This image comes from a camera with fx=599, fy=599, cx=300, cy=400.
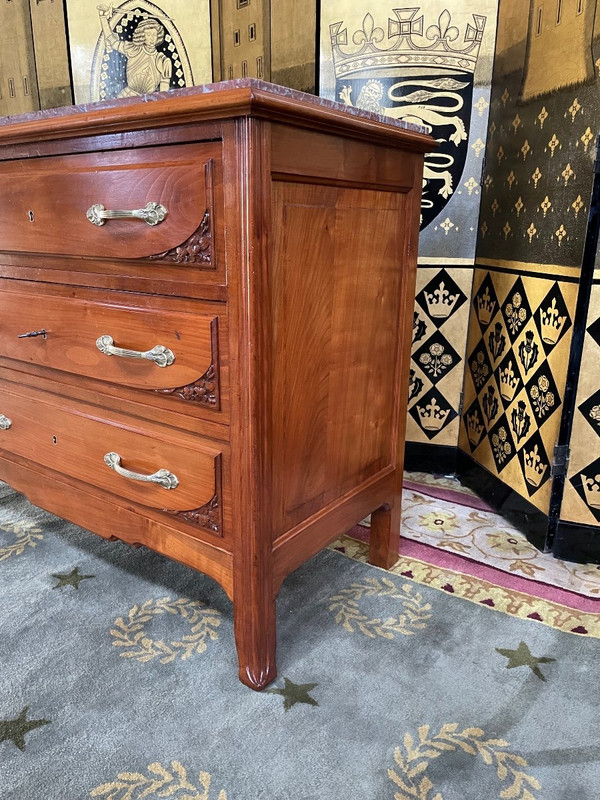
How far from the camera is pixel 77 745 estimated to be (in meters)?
1.00

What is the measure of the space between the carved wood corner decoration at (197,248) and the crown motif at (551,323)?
101 centimetres

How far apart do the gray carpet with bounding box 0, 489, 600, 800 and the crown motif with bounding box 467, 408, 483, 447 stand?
676 mm

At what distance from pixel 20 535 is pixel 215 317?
1.06 meters

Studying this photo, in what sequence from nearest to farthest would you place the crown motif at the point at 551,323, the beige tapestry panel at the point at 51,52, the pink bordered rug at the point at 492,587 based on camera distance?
the pink bordered rug at the point at 492,587 < the crown motif at the point at 551,323 < the beige tapestry panel at the point at 51,52

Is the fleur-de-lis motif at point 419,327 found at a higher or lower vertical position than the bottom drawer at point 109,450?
higher

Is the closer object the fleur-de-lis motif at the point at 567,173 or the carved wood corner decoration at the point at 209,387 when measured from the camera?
the carved wood corner decoration at the point at 209,387

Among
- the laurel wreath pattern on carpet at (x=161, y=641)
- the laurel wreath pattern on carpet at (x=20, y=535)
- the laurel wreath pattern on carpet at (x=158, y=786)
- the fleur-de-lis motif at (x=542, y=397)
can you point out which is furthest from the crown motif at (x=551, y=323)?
the laurel wreath pattern on carpet at (x=20, y=535)

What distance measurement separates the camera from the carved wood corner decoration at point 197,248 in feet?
3.16

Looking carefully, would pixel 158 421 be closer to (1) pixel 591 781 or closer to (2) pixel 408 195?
(2) pixel 408 195

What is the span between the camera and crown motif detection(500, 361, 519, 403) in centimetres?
176

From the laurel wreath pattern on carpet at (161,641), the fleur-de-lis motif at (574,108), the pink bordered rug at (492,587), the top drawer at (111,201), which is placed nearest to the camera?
the top drawer at (111,201)

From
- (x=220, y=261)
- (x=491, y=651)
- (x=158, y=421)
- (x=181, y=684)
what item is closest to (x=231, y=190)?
(x=220, y=261)

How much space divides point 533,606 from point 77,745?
1001 mm

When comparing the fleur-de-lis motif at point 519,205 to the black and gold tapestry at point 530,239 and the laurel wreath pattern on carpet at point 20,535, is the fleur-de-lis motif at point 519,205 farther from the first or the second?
the laurel wreath pattern on carpet at point 20,535
